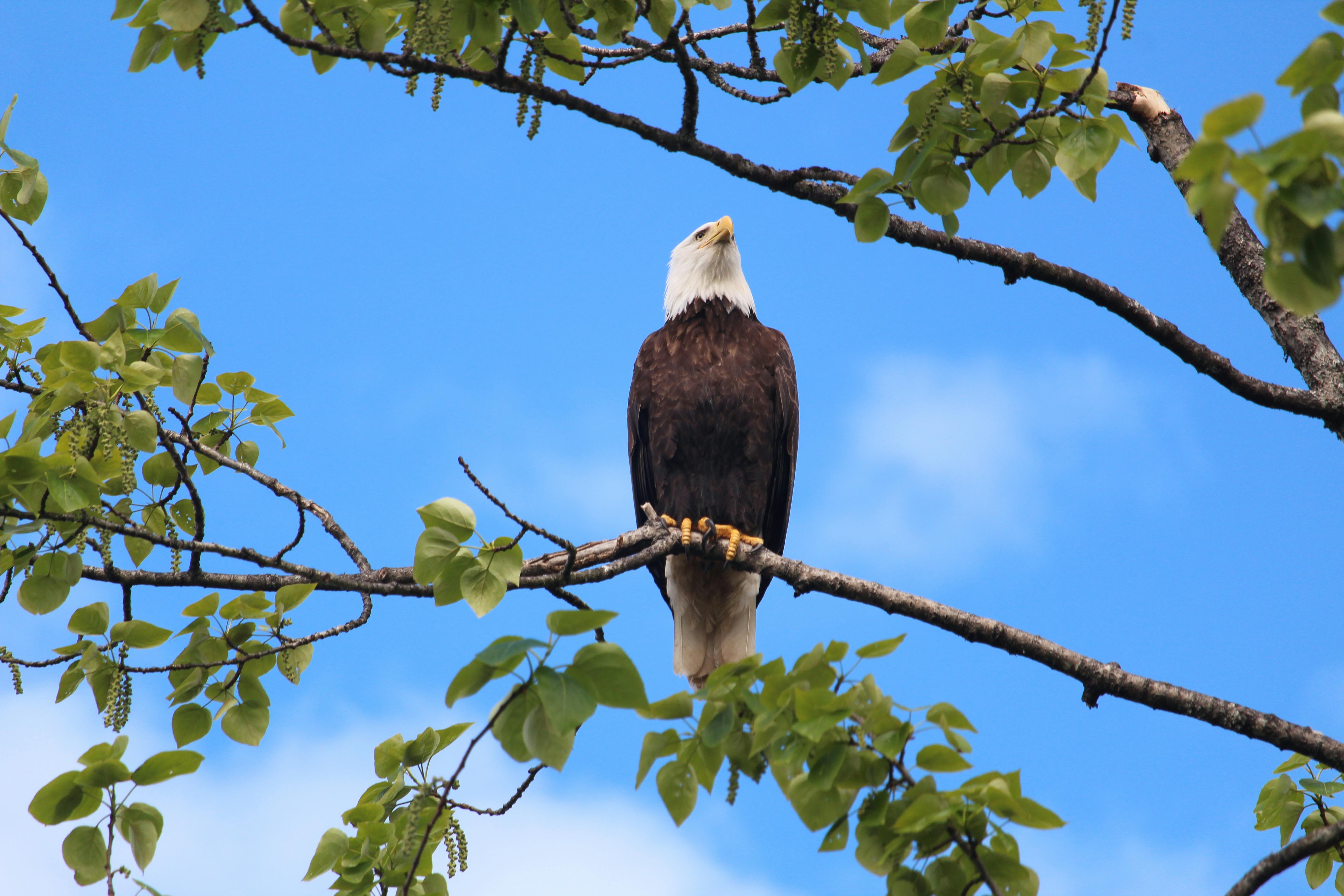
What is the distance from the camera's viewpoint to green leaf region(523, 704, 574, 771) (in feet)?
7.19

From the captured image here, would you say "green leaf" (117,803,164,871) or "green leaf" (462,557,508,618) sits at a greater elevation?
"green leaf" (462,557,508,618)

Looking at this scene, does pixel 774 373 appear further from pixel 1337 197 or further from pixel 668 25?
pixel 1337 197

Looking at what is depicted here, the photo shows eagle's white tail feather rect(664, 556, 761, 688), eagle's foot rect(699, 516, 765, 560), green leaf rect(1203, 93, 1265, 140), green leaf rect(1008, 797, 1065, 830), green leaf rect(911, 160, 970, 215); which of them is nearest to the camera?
green leaf rect(1203, 93, 1265, 140)

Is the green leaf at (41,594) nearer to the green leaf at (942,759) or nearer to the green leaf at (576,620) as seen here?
the green leaf at (576,620)

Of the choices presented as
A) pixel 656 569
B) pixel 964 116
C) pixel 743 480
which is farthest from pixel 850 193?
pixel 656 569

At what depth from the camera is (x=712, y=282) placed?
22.2 feet

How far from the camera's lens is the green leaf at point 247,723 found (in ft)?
12.2

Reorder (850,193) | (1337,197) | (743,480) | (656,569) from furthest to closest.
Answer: (656,569), (743,480), (850,193), (1337,197)

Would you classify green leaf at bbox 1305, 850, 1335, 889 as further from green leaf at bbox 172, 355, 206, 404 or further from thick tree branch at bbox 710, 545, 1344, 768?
green leaf at bbox 172, 355, 206, 404

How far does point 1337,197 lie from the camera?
157 cm

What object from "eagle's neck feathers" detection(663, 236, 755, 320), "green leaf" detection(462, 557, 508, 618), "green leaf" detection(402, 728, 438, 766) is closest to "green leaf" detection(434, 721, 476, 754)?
"green leaf" detection(402, 728, 438, 766)

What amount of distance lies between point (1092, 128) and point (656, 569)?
13.1 feet

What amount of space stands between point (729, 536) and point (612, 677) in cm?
321

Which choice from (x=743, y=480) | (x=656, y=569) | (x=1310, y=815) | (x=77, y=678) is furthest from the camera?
(x=656, y=569)
